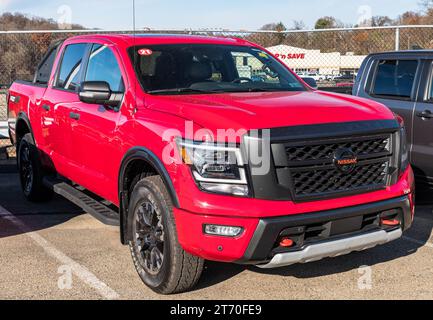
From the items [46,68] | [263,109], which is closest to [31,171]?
[46,68]

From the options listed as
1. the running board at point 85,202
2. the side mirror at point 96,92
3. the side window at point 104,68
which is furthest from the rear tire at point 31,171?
the side mirror at point 96,92

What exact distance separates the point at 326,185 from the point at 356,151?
34cm

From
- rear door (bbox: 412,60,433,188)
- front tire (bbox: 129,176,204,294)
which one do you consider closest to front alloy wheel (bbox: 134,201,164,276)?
front tire (bbox: 129,176,204,294)

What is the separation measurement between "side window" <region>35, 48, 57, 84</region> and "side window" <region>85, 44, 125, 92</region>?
51.1 inches

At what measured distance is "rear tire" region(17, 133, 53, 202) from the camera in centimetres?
669

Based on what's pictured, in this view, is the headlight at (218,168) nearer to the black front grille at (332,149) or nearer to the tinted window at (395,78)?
the black front grille at (332,149)

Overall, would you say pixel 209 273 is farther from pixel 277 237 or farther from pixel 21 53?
pixel 21 53

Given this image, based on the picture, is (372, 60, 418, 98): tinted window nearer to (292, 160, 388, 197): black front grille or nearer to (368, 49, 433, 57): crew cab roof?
(368, 49, 433, 57): crew cab roof

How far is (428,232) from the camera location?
568cm

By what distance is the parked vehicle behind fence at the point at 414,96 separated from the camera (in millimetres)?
5867

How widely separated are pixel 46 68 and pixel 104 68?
192 centimetres

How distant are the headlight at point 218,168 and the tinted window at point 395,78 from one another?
3.41m

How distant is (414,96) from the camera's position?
604 centimetres
